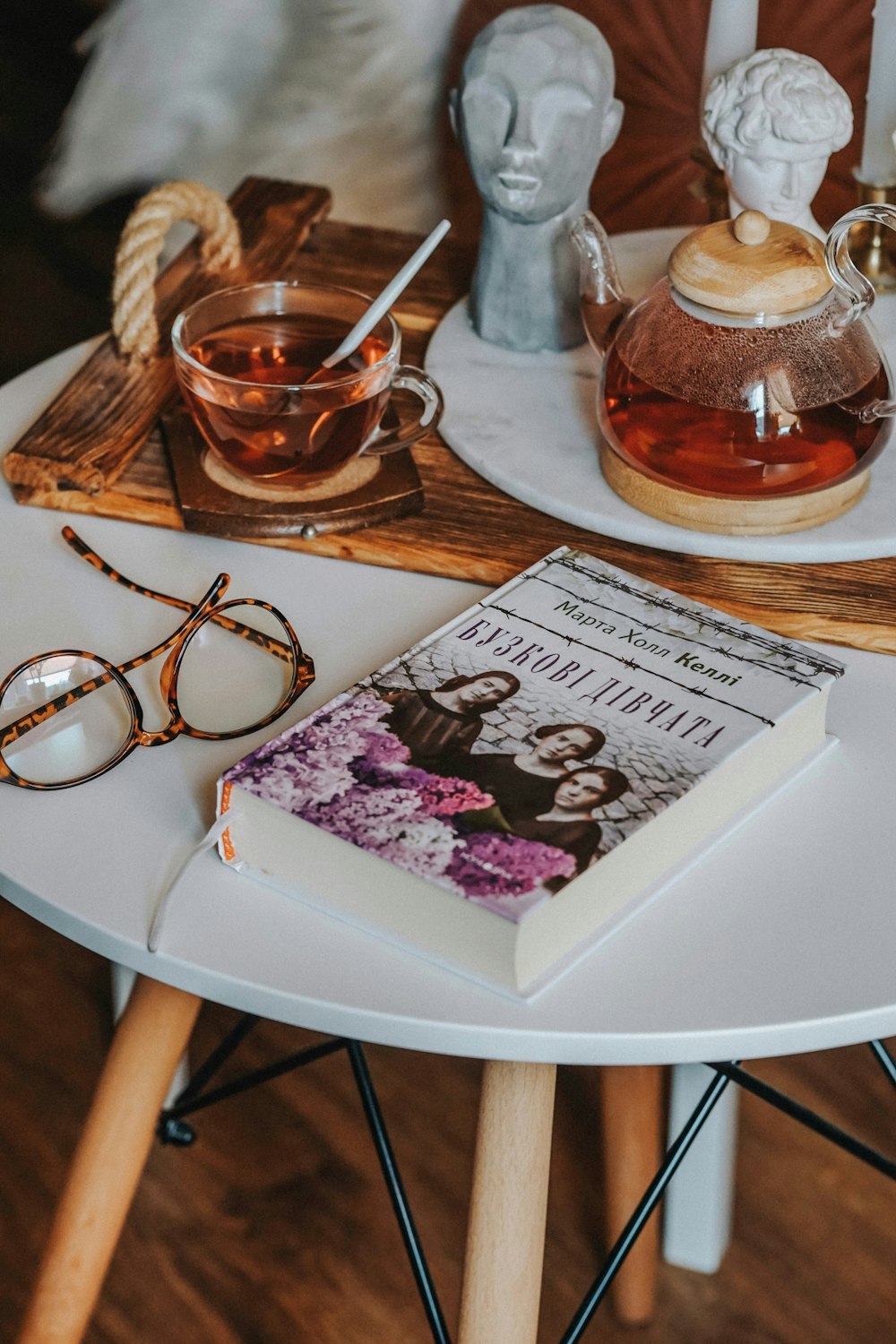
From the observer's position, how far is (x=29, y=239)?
1.37 meters

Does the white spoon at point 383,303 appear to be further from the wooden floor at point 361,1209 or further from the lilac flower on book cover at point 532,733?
the wooden floor at point 361,1209

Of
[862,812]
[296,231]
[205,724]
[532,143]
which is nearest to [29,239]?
[296,231]

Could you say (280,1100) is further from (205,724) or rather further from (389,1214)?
(205,724)

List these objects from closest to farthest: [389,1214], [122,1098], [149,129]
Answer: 1. [122,1098]
2. [389,1214]
3. [149,129]

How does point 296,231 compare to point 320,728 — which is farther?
point 296,231

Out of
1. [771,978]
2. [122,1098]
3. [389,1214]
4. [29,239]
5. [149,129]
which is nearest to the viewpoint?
[771,978]

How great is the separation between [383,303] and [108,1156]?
45 cm

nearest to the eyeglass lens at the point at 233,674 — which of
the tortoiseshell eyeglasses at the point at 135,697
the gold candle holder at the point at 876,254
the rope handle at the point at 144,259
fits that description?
the tortoiseshell eyeglasses at the point at 135,697

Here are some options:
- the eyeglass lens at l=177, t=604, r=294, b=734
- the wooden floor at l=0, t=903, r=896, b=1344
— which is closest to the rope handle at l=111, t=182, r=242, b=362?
the eyeglass lens at l=177, t=604, r=294, b=734

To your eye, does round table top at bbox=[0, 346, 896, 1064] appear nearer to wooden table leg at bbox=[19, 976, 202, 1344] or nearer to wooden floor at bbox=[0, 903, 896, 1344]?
wooden table leg at bbox=[19, 976, 202, 1344]

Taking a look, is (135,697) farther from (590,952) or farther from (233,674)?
(590,952)

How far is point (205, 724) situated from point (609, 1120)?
0.47 m

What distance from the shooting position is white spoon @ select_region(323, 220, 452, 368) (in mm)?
692

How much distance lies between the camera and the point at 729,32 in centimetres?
90
